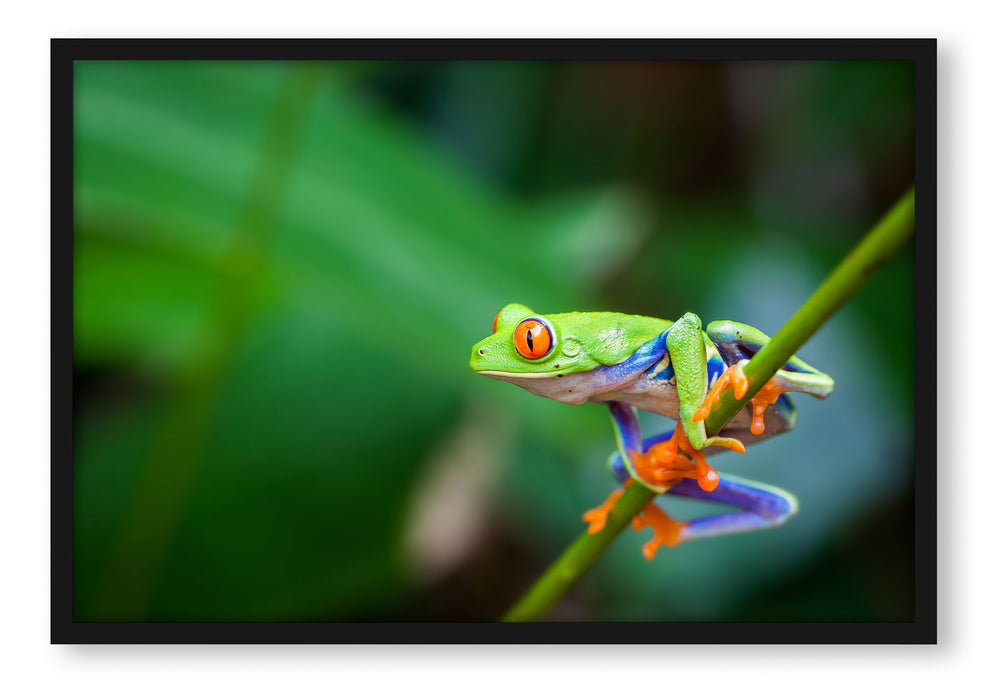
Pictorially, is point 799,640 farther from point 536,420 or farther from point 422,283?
point 422,283

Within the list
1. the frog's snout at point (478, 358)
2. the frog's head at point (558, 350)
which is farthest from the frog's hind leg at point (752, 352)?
the frog's snout at point (478, 358)

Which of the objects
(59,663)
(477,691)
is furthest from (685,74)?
(59,663)

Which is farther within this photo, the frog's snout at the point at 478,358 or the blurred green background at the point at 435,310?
the blurred green background at the point at 435,310

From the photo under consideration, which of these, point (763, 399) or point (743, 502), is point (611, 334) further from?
point (743, 502)

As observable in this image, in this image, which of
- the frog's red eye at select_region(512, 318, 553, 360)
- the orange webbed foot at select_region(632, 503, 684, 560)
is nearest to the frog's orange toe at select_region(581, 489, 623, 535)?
the orange webbed foot at select_region(632, 503, 684, 560)

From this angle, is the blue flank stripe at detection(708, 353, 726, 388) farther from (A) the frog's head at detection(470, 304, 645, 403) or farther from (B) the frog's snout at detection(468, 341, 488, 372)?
(B) the frog's snout at detection(468, 341, 488, 372)

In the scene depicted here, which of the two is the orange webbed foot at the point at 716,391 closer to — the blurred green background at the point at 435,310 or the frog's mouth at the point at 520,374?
the frog's mouth at the point at 520,374
